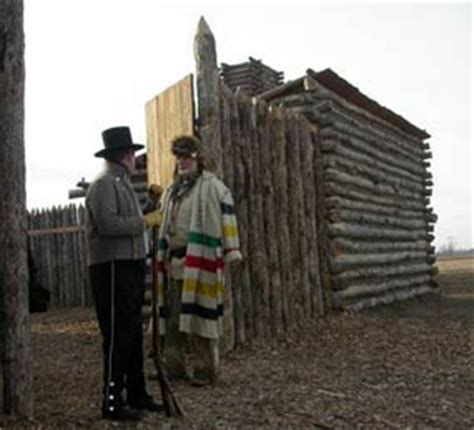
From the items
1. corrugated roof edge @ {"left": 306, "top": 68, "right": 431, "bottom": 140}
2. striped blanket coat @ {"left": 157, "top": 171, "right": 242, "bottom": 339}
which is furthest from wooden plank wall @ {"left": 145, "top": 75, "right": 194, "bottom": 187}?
corrugated roof edge @ {"left": 306, "top": 68, "right": 431, "bottom": 140}

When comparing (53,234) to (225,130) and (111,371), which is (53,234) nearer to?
(225,130)

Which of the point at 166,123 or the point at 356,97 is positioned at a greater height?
the point at 356,97

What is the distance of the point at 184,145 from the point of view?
5797 mm

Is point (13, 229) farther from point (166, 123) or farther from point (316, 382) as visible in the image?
point (166, 123)

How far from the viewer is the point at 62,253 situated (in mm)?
15367

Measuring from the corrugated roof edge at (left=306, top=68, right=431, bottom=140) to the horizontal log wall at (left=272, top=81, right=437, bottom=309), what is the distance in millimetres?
133

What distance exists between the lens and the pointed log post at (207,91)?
7402mm

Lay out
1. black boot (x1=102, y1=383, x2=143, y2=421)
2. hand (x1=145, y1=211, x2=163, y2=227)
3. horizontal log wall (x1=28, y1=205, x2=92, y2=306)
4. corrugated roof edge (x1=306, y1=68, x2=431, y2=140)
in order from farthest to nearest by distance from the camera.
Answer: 1. horizontal log wall (x1=28, y1=205, x2=92, y2=306)
2. corrugated roof edge (x1=306, y1=68, x2=431, y2=140)
3. hand (x1=145, y1=211, x2=163, y2=227)
4. black boot (x1=102, y1=383, x2=143, y2=421)

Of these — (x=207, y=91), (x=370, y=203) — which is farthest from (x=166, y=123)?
(x=370, y=203)

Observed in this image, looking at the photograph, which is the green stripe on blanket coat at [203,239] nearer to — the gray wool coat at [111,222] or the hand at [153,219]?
the hand at [153,219]

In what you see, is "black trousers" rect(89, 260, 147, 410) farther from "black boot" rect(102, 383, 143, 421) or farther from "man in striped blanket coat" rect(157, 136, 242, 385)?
"man in striped blanket coat" rect(157, 136, 242, 385)

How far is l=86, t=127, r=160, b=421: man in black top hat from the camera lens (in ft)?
15.3

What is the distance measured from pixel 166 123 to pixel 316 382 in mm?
3327

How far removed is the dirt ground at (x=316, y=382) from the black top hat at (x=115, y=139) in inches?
69.2
